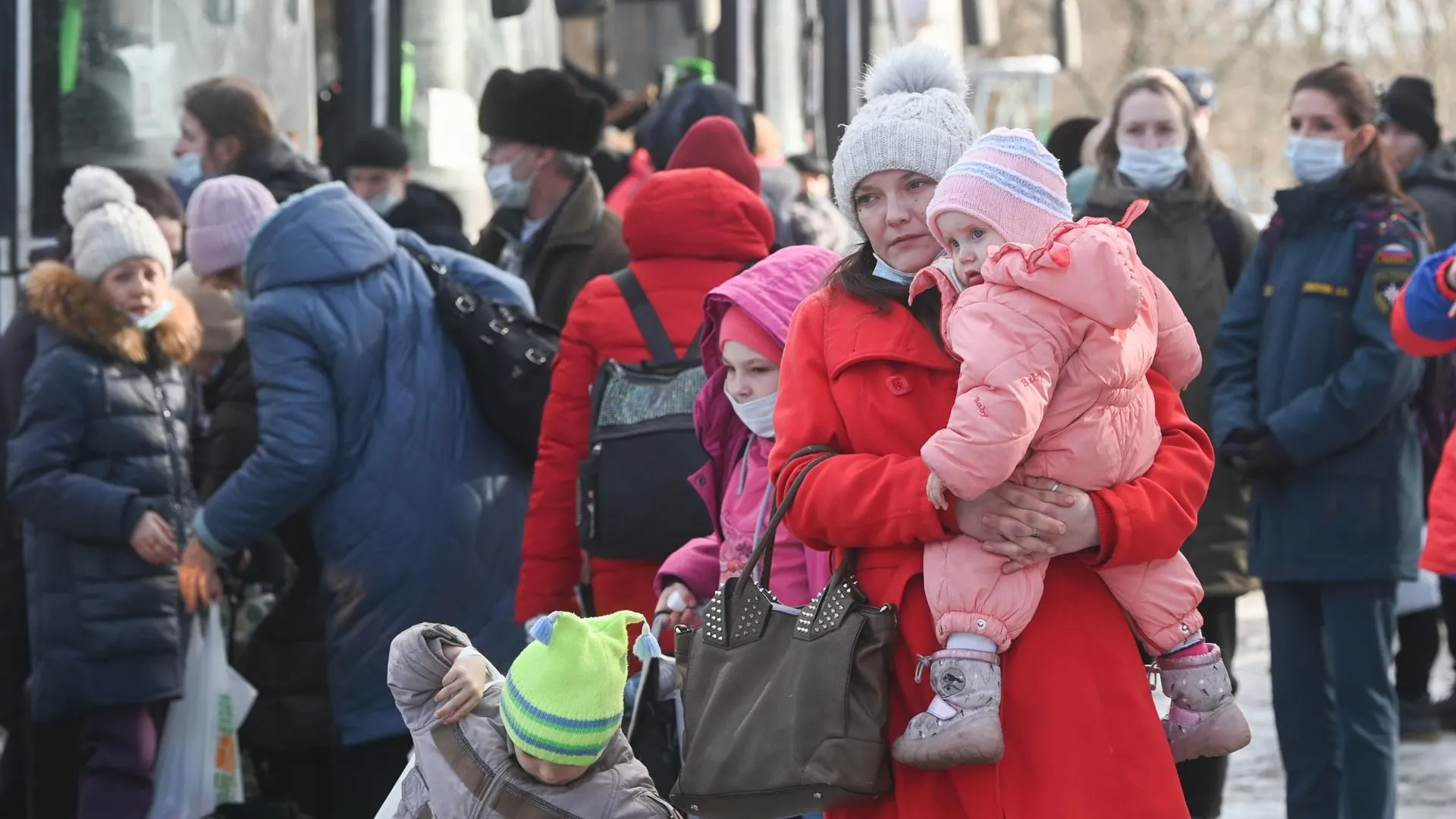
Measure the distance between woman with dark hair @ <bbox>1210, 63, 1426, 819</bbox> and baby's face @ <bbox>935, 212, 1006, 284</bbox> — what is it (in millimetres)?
2524

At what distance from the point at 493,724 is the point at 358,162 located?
16.9 ft

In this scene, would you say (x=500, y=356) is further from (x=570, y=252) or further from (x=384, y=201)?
(x=384, y=201)

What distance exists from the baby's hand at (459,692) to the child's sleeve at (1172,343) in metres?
1.22

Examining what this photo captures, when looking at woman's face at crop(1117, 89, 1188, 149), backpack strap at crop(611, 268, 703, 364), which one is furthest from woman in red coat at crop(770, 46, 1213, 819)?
woman's face at crop(1117, 89, 1188, 149)

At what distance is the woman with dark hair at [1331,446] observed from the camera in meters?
5.80

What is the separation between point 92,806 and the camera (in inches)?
234

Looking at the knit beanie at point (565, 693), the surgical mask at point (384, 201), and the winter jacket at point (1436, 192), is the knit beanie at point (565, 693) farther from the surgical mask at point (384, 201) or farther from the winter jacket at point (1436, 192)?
the winter jacket at point (1436, 192)

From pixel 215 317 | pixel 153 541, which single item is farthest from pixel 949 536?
pixel 215 317

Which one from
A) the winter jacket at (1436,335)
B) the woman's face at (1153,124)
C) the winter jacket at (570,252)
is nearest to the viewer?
the winter jacket at (1436,335)

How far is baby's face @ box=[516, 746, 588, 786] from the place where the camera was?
3.83 metres

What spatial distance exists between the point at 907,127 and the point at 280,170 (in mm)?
4326

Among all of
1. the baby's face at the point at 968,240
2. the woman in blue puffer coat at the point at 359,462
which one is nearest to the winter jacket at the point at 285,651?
the woman in blue puffer coat at the point at 359,462

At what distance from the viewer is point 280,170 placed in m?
7.74

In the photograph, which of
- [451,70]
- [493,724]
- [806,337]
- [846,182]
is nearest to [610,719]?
[493,724]
